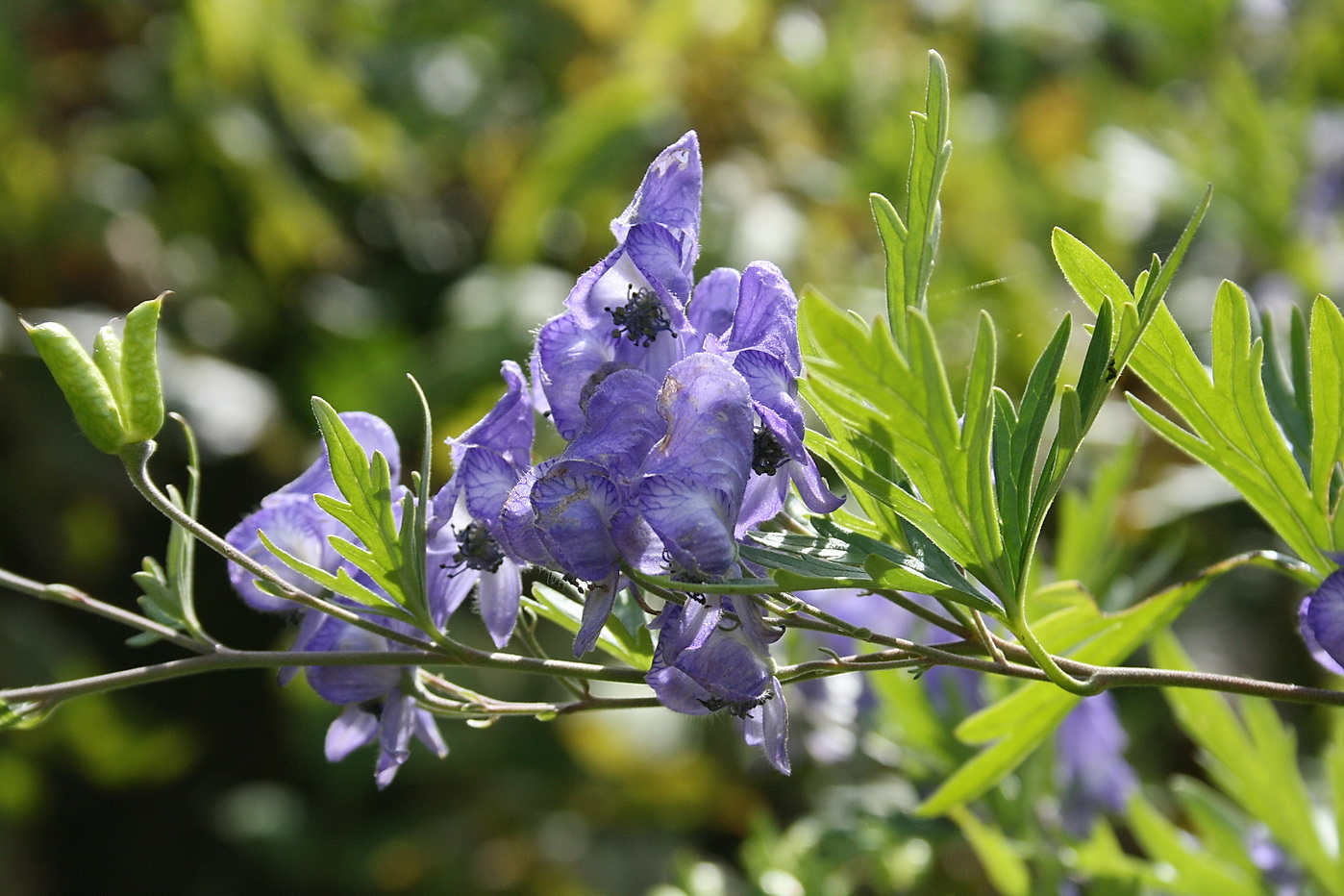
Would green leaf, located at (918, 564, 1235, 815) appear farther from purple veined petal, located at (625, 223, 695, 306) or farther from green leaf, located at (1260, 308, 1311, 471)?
purple veined petal, located at (625, 223, 695, 306)

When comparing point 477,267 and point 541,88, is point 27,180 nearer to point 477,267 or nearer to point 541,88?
point 477,267

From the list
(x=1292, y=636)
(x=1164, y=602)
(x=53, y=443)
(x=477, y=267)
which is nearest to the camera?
(x=1164, y=602)

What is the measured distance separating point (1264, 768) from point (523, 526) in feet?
2.04

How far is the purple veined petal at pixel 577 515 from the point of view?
1.53ft

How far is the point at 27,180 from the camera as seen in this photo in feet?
7.73

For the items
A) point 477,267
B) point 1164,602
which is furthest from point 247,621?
point 1164,602

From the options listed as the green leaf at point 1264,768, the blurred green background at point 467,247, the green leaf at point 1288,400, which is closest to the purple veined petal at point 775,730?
the green leaf at point 1288,400

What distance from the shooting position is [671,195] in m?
0.53

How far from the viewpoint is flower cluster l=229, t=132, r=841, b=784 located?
461 mm

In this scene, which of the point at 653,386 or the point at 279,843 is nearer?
the point at 653,386

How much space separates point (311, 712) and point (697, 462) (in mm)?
1749

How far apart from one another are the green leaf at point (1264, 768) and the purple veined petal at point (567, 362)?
501mm

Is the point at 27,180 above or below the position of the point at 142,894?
above

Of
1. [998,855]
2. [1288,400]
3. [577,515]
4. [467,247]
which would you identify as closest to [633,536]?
[577,515]
